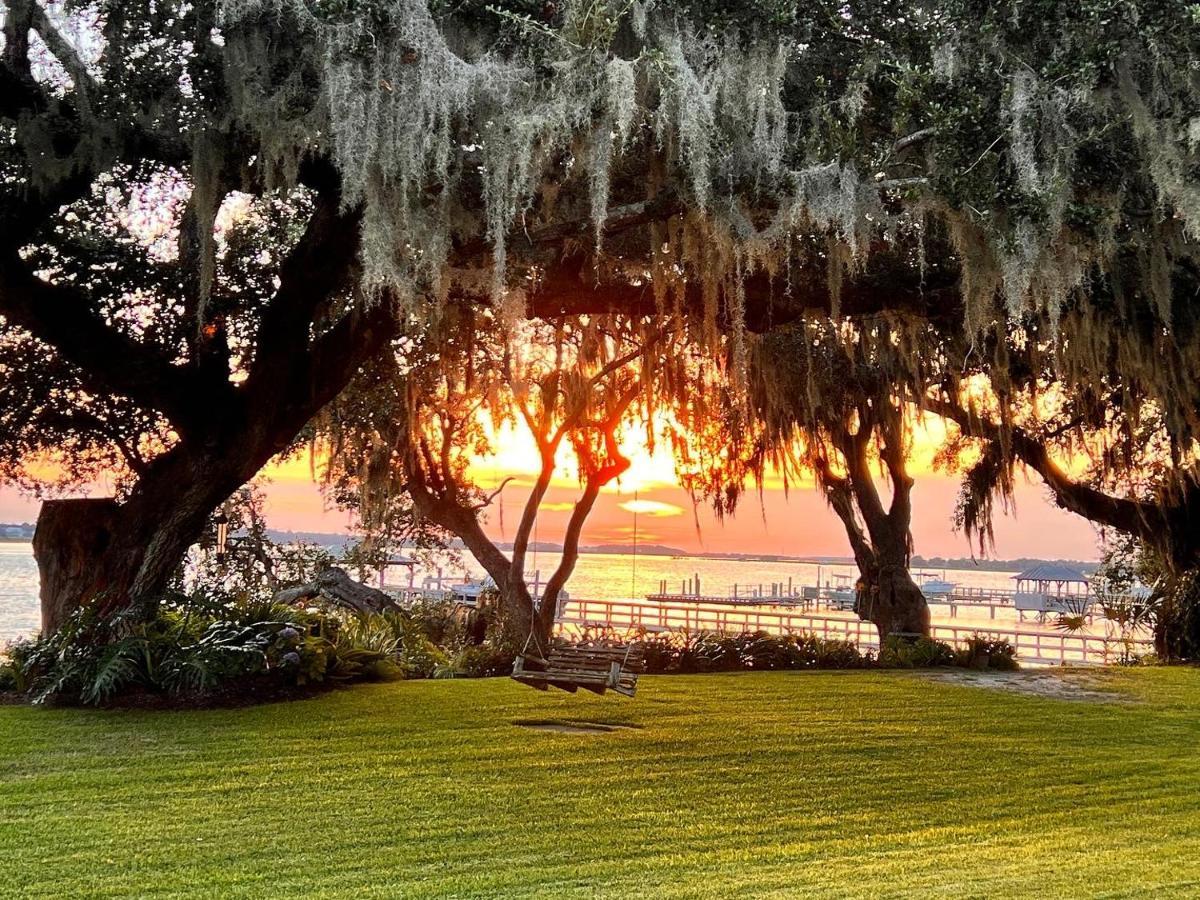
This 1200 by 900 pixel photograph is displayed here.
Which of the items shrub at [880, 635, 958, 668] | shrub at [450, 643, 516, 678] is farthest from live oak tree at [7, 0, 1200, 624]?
shrub at [880, 635, 958, 668]

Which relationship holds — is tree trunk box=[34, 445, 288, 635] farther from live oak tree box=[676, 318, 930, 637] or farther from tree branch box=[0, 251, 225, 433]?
live oak tree box=[676, 318, 930, 637]

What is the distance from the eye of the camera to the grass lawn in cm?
349

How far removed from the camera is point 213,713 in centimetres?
630

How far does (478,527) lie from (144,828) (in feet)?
27.6

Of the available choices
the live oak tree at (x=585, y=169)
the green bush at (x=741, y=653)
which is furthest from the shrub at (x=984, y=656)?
the live oak tree at (x=585, y=169)

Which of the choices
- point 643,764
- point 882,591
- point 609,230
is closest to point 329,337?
point 609,230

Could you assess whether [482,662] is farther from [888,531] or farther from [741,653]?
[888,531]

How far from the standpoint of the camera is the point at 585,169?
541 cm

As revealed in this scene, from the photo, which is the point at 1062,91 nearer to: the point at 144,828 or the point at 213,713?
the point at 144,828

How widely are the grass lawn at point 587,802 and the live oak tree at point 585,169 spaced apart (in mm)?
2352

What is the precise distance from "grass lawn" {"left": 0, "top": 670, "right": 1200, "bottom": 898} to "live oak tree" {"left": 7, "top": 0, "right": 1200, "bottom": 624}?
2352 millimetres

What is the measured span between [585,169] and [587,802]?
10.8ft

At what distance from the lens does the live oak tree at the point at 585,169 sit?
190 inches

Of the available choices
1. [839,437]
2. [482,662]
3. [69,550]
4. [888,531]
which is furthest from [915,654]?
[69,550]
